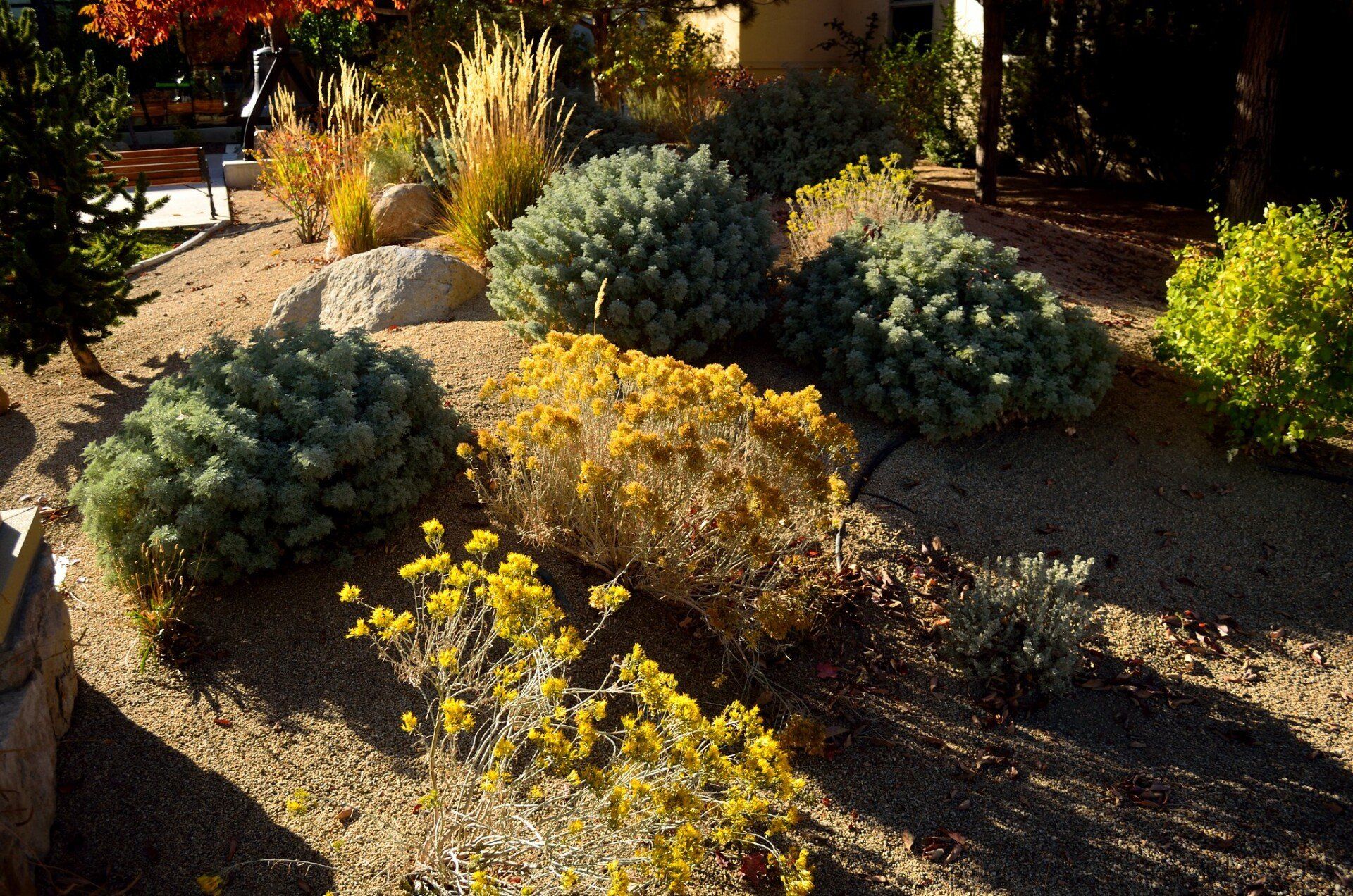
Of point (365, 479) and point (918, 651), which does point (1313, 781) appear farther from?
point (365, 479)

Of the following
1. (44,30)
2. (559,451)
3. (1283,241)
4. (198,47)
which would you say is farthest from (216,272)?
(198,47)

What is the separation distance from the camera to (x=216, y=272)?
7996 millimetres

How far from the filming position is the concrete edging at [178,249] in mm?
8448

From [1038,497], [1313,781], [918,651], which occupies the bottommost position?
[1313,781]

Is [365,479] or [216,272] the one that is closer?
[365,479]

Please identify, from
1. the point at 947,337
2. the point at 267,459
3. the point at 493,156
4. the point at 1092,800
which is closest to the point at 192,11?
the point at 493,156

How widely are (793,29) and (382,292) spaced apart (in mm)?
11664


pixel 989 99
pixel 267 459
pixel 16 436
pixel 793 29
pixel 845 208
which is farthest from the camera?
pixel 793 29

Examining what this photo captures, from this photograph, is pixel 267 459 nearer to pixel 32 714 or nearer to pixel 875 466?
pixel 32 714

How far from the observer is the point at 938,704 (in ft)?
11.5

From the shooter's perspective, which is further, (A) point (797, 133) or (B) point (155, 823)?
(A) point (797, 133)

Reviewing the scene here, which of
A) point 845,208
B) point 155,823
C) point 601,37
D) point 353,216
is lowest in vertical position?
point 155,823

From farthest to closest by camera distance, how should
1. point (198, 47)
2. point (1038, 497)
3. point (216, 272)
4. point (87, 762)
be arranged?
1. point (198, 47)
2. point (216, 272)
3. point (1038, 497)
4. point (87, 762)

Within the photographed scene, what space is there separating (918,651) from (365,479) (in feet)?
7.62
